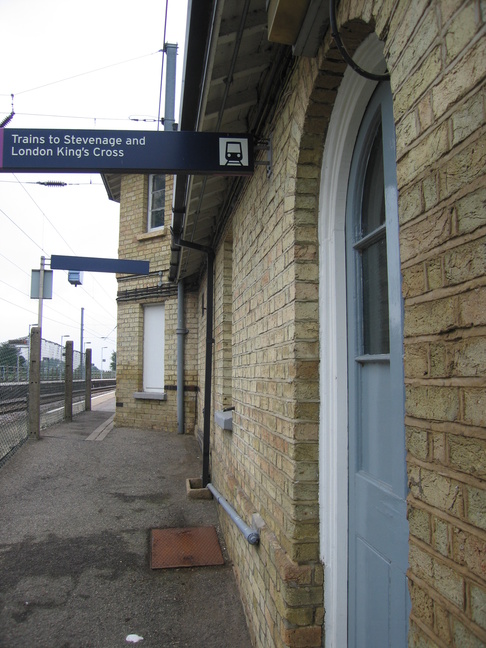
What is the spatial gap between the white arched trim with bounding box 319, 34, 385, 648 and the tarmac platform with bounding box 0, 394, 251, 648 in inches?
51.0

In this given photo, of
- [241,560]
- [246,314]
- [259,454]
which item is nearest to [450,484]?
[259,454]

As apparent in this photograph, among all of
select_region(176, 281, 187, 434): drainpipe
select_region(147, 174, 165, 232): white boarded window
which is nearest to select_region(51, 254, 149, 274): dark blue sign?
select_region(176, 281, 187, 434): drainpipe

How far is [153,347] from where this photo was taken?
11.2 metres

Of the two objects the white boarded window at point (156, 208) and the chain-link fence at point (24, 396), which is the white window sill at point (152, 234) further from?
the chain-link fence at point (24, 396)

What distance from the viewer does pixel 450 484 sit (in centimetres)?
109

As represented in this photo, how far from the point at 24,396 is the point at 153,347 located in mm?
3229

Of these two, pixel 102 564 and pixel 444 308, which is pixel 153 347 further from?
pixel 444 308

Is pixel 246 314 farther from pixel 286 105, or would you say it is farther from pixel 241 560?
pixel 241 560

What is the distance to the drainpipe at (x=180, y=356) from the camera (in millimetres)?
10023

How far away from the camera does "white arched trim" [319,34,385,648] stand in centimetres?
215

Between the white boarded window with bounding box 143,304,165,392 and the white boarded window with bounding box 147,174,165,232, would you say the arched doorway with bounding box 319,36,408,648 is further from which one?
the white boarded window with bounding box 147,174,165,232

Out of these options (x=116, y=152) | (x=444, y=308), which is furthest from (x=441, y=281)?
(x=116, y=152)

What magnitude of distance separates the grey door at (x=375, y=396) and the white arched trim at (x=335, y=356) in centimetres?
4

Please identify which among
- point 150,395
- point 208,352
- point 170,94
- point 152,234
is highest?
point 170,94
